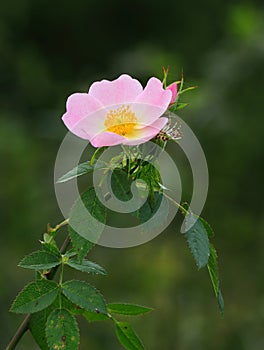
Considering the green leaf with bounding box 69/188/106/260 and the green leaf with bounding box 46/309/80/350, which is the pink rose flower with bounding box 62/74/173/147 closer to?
the green leaf with bounding box 69/188/106/260

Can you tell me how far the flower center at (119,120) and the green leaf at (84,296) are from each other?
5.6 inches

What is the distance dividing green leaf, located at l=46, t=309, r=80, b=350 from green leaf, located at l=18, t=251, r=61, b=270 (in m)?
0.04

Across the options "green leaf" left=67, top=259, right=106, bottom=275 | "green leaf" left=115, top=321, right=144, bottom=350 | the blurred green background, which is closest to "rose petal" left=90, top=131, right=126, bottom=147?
"green leaf" left=67, top=259, right=106, bottom=275

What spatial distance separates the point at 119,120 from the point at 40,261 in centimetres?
15

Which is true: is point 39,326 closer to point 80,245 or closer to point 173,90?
point 80,245

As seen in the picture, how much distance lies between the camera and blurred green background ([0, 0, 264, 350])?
2938 millimetres

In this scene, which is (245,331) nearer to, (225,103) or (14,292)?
(14,292)

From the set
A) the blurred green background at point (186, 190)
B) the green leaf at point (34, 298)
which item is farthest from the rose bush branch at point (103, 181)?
the blurred green background at point (186, 190)

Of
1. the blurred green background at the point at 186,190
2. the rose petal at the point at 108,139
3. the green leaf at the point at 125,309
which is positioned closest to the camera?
the rose petal at the point at 108,139

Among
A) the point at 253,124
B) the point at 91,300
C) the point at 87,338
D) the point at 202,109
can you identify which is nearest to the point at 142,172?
the point at 91,300

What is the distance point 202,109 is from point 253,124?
802 mm

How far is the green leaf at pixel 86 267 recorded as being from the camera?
750 mm

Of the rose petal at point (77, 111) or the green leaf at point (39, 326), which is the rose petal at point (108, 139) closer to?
the rose petal at point (77, 111)

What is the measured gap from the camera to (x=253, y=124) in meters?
4.14
